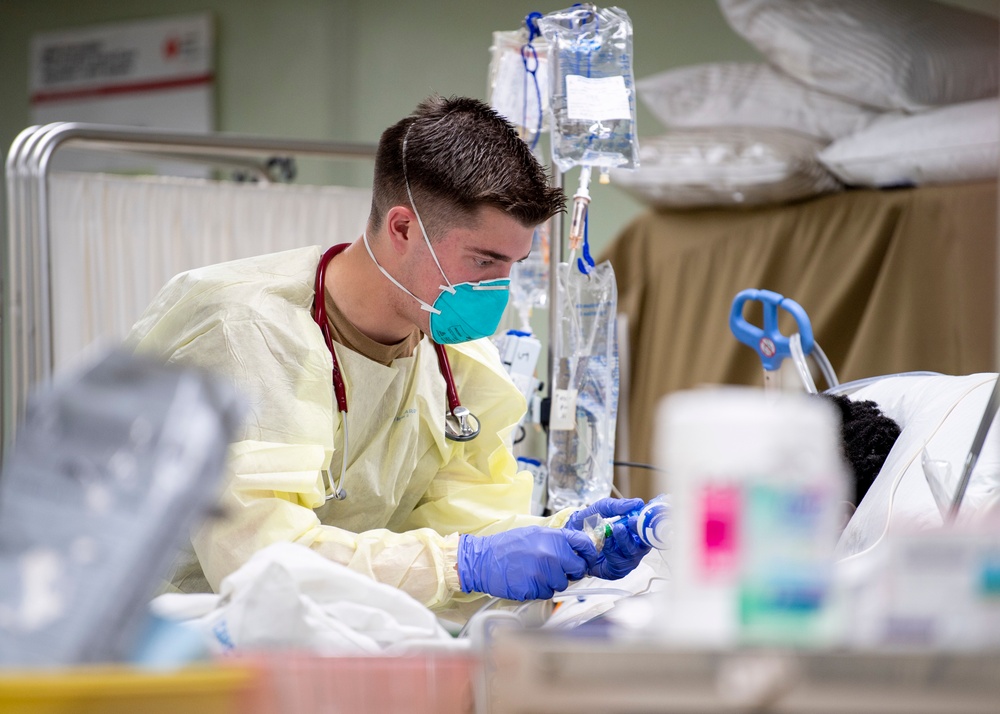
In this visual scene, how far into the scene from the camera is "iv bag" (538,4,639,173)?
202 centimetres

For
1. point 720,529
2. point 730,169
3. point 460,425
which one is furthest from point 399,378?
point 730,169

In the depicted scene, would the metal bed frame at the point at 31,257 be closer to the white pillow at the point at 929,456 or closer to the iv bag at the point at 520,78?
the iv bag at the point at 520,78

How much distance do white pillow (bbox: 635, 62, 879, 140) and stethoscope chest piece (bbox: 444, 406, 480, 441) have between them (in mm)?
1641

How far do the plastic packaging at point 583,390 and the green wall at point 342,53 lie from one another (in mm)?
1805

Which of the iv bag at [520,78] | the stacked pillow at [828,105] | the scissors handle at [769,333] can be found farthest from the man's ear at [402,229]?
the stacked pillow at [828,105]

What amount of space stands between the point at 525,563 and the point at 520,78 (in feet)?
3.80

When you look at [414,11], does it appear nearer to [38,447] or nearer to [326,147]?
[326,147]

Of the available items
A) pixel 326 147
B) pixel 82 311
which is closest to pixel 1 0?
pixel 82 311

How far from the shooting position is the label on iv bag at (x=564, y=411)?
215 centimetres

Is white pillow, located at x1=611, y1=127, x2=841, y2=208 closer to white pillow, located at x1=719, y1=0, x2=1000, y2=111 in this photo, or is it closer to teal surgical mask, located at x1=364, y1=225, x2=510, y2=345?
white pillow, located at x1=719, y1=0, x2=1000, y2=111

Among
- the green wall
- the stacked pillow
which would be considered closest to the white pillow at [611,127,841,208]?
the stacked pillow

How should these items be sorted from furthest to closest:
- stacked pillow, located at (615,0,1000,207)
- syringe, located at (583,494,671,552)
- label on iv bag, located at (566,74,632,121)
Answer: stacked pillow, located at (615,0,1000,207) < label on iv bag, located at (566,74,632,121) < syringe, located at (583,494,671,552)

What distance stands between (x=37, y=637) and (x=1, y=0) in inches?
205

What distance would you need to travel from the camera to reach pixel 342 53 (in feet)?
14.7
